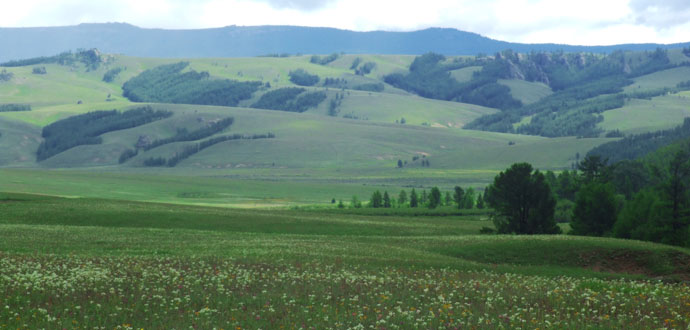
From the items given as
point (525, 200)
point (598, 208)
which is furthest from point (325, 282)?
point (598, 208)

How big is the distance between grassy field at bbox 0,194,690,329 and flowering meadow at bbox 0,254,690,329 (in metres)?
0.07

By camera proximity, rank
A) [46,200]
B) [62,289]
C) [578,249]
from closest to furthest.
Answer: [62,289], [578,249], [46,200]

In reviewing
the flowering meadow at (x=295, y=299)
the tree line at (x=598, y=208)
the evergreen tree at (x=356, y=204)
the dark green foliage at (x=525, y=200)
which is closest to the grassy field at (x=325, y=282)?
the flowering meadow at (x=295, y=299)

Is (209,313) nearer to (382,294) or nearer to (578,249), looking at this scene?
(382,294)

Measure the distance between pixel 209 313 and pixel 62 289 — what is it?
6.64 metres

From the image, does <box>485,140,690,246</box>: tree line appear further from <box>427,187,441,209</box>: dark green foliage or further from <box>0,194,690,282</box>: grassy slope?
<box>427,187,441,209</box>: dark green foliage

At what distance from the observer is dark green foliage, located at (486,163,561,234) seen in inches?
2965

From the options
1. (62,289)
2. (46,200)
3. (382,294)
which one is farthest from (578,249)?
(46,200)

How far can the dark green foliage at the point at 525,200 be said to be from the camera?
75312mm

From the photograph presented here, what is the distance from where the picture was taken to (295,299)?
25625 millimetres

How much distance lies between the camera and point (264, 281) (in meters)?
29.7

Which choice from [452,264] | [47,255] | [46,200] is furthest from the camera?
[46,200]

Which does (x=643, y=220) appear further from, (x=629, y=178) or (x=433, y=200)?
(x=433, y=200)

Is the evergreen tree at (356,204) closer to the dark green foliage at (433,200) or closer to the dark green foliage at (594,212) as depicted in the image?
the dark green foliage at (433,200)
